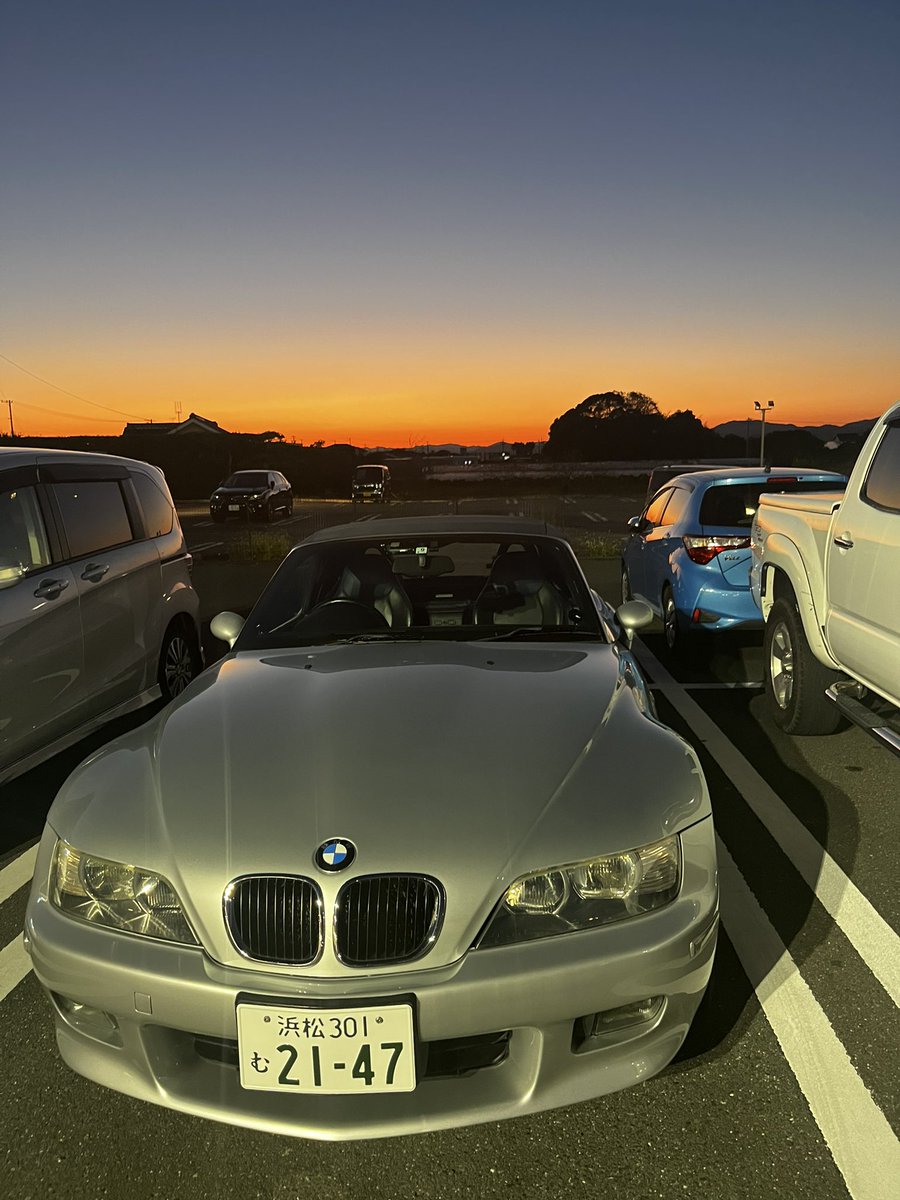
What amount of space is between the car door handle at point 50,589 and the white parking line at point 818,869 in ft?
11.8

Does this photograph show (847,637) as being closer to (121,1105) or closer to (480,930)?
(480,930)

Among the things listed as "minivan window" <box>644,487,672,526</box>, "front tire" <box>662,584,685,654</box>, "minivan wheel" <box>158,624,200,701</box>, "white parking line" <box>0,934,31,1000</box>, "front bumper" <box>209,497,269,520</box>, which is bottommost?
"front bumper" <box>209,497,269,520</box>

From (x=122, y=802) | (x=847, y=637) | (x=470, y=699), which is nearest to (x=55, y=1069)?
(x=122, y=802)

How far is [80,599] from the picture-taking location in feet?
16.5

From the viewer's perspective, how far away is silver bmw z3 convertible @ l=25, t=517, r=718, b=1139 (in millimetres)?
2078

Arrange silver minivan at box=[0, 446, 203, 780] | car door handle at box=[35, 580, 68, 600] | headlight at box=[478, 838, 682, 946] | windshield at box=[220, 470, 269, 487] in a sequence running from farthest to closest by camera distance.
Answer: windshield at box=[220, 470, 269, 487], car door handle at box=[35, 580, 68, 600], silver minivan at box=[0, 446, 203, 780], headlight at box=[478, 838, 682, 946]

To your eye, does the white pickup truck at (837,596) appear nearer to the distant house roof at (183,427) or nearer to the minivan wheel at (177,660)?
the minivan wheel at (177,660)

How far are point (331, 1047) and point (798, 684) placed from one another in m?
4.27

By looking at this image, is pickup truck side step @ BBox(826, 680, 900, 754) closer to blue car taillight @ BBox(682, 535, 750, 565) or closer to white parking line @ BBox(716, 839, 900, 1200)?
white parking line @ BBox(716, 839, 900, 1200)

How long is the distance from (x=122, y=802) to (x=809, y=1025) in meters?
2.06

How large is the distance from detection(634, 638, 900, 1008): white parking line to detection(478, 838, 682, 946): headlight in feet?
3.86

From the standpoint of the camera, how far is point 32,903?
8.12ft

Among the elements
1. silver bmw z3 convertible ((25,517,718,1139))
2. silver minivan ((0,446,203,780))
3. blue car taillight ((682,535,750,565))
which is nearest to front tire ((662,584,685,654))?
blue car taillight ((682,535,750,565))

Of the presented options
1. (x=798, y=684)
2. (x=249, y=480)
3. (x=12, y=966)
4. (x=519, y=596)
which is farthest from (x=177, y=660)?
(x=249, y=480)
